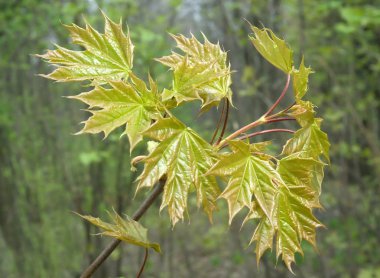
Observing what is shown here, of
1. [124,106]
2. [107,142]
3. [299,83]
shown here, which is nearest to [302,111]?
[299,83]

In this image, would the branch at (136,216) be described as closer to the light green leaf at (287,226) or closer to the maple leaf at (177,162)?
the maple leaf at (177,162)

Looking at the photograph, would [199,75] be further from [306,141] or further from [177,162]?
[306,141]

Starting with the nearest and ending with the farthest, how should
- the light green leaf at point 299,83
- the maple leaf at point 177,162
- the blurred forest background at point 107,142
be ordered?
the maple leaf at point 177,162 < the light green leaf at point 299,83 < the blurred forest background at point 107,142

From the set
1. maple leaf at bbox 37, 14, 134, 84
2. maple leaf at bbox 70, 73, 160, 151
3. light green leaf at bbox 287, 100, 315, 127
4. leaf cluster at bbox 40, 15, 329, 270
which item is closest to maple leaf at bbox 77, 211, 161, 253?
leaf cluster at bbox 40, 15, 329, 270

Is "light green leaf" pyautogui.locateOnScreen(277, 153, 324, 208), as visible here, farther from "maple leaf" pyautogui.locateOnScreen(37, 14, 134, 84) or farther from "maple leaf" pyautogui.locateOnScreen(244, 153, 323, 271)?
"maple leaf" pyautogui.locateOnScreen(37, 14, 134, 84)

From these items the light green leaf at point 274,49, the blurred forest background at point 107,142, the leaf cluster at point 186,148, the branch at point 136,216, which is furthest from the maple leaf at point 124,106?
the blurred forest background at point 107,142

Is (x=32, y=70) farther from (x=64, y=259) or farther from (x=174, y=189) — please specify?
(x=174, y=189)
